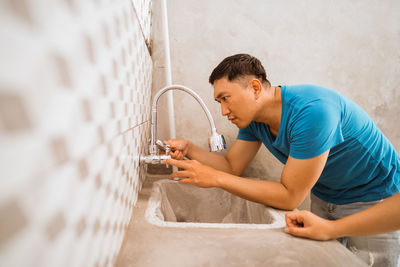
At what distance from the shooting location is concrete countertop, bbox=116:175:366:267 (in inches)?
16.7

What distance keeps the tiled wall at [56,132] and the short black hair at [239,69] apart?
464 mm

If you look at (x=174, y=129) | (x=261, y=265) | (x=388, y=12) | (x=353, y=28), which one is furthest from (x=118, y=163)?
(x=388, y=12)

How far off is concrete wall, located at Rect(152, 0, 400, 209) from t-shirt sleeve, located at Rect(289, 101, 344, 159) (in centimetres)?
54

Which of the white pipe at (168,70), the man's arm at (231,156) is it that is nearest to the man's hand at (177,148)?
the man's arm at (231,156)

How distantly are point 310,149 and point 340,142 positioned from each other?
154 mm

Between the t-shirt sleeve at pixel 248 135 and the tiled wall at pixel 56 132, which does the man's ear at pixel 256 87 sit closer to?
the t-shirt sleeve at pixel 248 135

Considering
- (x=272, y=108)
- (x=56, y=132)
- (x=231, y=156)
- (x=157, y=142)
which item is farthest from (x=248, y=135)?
(x=56, y=132)

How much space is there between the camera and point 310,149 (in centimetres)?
60

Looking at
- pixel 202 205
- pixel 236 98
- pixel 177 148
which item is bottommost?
pixel 202 205

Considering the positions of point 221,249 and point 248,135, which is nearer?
point 221,249

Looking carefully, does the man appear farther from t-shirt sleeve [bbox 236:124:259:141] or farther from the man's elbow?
t-shirt sleeve [bbox 236:124:259:141]

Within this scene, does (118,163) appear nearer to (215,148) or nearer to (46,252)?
(46,252)

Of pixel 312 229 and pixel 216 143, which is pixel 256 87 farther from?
pixel 312 229

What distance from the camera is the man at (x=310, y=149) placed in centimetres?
61
